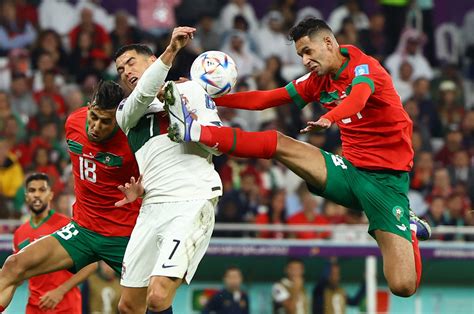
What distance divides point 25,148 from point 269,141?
692 centimetres

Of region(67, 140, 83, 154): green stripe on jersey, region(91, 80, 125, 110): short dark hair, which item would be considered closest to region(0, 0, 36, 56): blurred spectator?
region(67, 140, 83, 154): green stripe on jersey

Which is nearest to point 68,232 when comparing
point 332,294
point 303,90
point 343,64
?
point 303,90

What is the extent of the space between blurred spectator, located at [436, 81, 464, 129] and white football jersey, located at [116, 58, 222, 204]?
352 inches

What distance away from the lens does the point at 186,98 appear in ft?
32.8

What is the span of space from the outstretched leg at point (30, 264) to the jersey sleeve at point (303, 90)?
2245 millimetres

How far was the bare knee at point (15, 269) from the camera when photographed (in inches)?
410

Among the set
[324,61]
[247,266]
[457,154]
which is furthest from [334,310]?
[324,61]

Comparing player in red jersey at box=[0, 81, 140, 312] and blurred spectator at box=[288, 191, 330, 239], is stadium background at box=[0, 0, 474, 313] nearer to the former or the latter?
blurred spectator at box=[288, 191, 330, 239]

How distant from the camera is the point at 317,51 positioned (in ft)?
34.2

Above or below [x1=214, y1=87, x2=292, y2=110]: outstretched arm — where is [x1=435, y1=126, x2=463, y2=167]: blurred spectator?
below

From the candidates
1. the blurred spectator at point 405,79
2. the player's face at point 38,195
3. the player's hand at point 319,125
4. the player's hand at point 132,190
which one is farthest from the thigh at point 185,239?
the blurred spectator at point 405,79

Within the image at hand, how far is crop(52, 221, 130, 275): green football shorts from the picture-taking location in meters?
10.6

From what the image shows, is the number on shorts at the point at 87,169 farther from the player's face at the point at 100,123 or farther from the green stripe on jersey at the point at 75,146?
the player's face at the point at 100,123

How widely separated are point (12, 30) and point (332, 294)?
600cm
